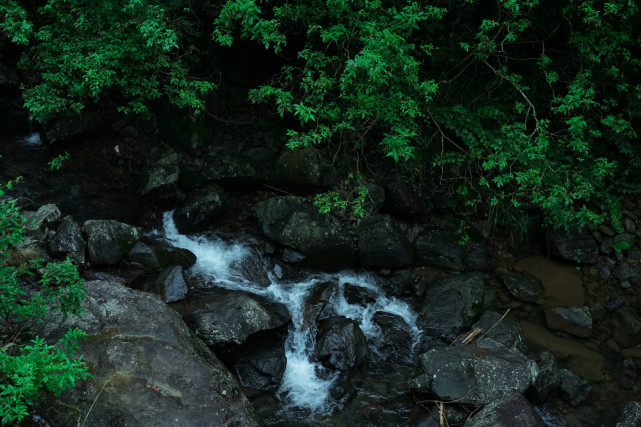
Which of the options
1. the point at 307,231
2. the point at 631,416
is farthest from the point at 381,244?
the point at 631,416

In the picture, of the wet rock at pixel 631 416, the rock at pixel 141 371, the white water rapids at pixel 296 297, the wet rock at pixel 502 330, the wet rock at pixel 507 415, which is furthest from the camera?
the wet rock at pixel 502 330

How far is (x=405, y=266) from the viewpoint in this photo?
7801mm

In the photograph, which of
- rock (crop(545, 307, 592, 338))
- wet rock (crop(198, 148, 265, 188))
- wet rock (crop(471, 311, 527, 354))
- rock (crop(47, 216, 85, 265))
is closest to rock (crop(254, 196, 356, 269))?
wet rock (crop(198, 148, 265, 188))

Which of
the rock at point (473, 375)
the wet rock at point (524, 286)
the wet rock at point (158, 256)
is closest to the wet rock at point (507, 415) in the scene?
the rock at point (473, 375)

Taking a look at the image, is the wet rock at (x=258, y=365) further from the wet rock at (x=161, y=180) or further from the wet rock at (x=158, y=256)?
the wet rock at (x=161, y=180)

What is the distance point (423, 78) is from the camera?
783cm

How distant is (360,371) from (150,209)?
163 inches

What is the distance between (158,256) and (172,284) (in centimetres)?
59

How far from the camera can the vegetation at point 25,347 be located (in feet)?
10.1

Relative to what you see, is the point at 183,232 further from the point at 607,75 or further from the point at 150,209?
the point at 607,75

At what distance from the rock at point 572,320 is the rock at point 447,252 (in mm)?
1292

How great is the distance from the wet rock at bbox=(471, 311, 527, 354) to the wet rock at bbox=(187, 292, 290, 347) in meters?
2.77

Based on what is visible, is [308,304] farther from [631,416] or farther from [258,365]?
[631,416]

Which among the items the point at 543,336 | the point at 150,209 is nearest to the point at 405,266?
the point at 543,336
